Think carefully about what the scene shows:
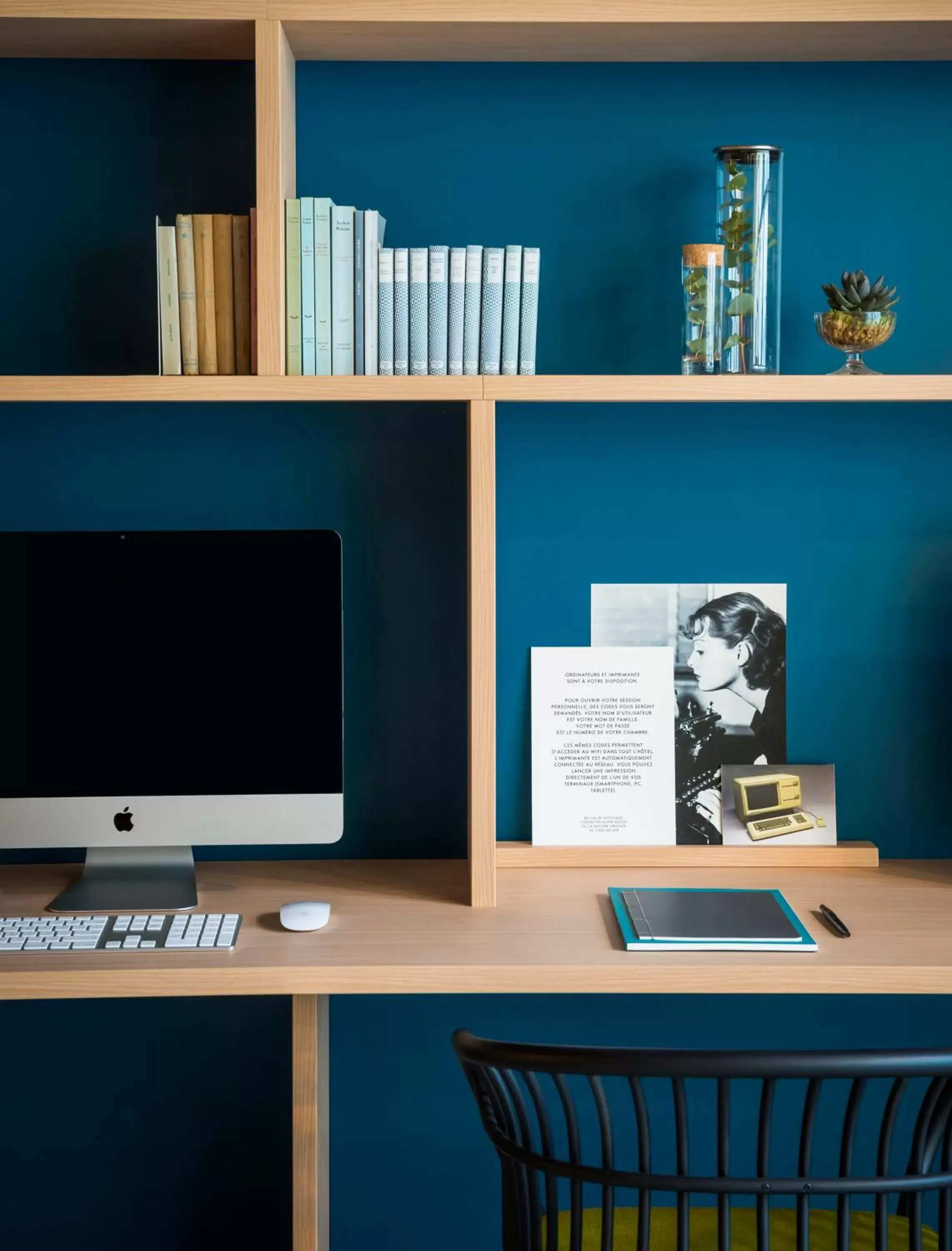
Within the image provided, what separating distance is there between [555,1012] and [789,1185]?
39.7 inches

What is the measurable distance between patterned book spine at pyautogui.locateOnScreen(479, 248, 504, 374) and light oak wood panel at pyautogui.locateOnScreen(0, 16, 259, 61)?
0.48 m

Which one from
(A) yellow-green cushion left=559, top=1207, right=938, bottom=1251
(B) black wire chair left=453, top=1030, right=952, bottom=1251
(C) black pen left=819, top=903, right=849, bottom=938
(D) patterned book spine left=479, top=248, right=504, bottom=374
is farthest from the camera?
(D) patterned book spine left=479, top=248, right=504, bottom=374

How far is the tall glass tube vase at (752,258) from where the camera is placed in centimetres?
187

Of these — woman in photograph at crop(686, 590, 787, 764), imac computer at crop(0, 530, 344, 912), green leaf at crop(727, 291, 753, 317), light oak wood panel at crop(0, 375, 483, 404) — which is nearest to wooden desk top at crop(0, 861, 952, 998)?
imac computer at crop(0, 530, 344, 912)

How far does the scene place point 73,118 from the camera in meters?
2.02

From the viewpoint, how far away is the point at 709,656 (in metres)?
2.11

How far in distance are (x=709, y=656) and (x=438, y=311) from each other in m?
0.73

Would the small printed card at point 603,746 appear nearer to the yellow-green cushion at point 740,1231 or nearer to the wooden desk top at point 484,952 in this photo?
the wooden desk top at point 484,952

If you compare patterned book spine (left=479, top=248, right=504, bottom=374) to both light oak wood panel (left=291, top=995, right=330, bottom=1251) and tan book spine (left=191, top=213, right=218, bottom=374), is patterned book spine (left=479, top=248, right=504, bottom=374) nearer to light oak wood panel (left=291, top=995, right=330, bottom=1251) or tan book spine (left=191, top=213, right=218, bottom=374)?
tan book spine (left=191, top=213, right=218, bottom=374)

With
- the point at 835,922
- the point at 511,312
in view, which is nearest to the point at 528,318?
the point at 511,312

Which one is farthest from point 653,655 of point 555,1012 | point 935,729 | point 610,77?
point 610,77

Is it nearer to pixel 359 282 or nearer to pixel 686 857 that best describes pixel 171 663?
pixel 359 282

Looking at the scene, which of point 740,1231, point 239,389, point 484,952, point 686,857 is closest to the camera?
point 740,1231

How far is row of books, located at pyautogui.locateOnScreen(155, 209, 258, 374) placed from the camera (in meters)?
1.82
